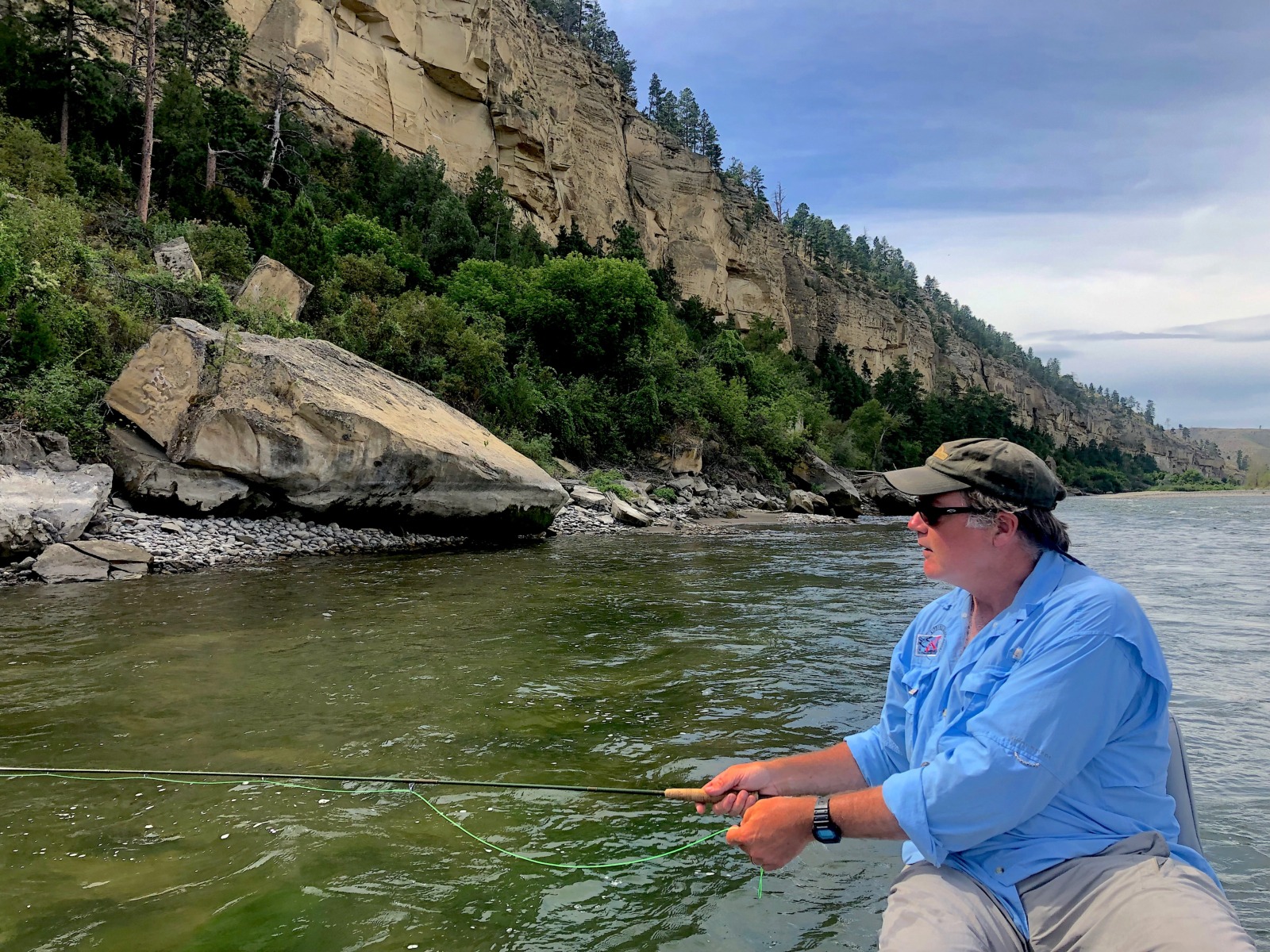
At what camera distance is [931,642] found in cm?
229

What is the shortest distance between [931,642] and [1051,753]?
58 centimetres

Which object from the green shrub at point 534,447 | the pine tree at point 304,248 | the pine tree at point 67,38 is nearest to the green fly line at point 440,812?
the green shrub at point 534,447

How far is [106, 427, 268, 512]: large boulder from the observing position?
1195 cm

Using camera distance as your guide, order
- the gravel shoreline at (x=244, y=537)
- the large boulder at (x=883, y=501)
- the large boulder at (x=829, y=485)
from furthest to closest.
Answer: the large boulder at (x=883, y=501) → the large boulder at (x=829, y=485) → the gravel shoreline at (x=244, y=537)

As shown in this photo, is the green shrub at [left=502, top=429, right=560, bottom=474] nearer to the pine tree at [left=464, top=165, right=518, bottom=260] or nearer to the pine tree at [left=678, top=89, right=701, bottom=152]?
the pine tree at [left=464, top=165, right=518, bottom=260]

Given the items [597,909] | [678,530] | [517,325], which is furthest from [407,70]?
[597,909]

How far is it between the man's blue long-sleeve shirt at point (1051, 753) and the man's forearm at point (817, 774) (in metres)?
0.42

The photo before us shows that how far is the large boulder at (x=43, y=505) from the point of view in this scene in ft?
31.6

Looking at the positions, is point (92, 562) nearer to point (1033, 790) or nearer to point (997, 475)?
point (997, 475)

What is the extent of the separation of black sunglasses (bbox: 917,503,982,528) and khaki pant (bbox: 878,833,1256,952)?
88 centimetres

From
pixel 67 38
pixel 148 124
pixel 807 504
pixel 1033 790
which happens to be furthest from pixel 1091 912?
pixel 67 38

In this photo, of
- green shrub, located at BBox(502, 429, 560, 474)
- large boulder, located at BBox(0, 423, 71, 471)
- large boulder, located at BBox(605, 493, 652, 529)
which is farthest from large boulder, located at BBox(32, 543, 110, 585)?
large boulder, located at BBox(605, 493, 652, 529)

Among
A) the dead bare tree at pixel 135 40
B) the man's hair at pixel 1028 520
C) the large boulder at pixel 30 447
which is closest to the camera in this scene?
the man's hair at pixel 1028 520

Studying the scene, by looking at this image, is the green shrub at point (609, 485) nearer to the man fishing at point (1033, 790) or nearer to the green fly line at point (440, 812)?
the green fly line at point (440, 812)
